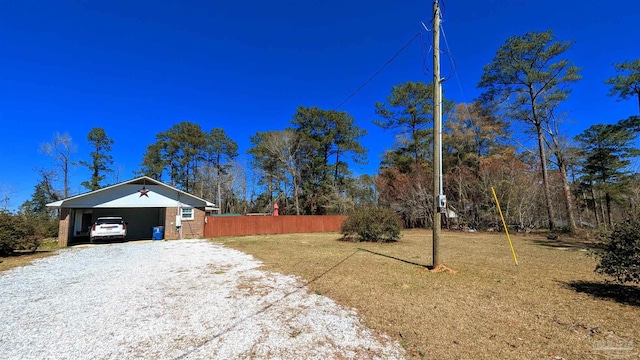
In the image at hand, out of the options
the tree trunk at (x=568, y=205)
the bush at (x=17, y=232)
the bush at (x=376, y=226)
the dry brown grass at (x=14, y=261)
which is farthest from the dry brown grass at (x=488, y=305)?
the tree trunk at (x=568, y=205)

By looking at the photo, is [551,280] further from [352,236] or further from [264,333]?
[352,236]

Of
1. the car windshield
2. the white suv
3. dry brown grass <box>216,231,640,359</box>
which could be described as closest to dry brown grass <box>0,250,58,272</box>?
the white suv

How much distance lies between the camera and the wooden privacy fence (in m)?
18.5

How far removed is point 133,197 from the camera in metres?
16.3

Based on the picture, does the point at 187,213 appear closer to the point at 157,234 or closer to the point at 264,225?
the point at 157,234

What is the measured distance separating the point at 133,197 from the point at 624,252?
19.6m

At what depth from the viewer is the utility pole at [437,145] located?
665 centimetres

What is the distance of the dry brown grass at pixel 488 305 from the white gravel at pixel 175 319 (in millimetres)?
535

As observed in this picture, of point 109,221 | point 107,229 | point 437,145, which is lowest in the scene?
point 107,229

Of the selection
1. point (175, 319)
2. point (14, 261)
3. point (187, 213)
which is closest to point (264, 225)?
point (187, 213)

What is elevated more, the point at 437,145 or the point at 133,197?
the point at 437,145

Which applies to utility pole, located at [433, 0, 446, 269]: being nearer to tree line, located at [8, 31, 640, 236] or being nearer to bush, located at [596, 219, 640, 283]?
bush, located at [596, 219, 640, 283]

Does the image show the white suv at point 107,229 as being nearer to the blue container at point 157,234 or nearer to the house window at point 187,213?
the blue container at point 157,234

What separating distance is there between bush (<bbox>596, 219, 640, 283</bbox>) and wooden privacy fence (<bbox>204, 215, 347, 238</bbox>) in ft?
50.3
